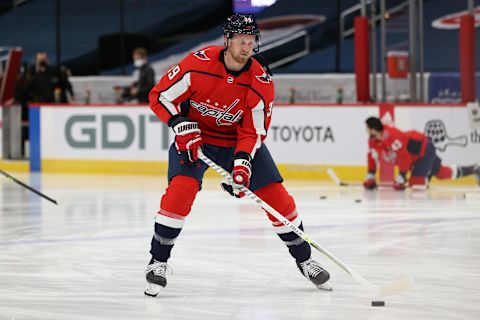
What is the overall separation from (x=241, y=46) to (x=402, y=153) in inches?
274

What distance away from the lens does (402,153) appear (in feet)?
39.8

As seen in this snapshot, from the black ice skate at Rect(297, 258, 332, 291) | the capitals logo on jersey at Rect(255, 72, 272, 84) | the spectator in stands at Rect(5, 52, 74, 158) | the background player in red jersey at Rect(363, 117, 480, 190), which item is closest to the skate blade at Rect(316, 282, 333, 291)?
the black ice skate at Rect(297, 258, 332, 291)

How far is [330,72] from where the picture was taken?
18297mm

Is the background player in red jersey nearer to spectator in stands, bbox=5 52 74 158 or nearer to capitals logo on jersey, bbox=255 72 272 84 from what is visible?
spectator in stands, bbox=5 52 74 158

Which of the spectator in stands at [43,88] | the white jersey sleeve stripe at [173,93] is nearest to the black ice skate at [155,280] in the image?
the white jersey sleeve stripe at [173,93]

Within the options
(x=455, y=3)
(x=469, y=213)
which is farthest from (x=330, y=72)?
(x=469, y=213)

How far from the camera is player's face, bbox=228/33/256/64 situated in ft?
17.7

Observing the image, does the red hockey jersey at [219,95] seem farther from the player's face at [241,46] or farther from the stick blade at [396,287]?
the stick blade at [396,287]

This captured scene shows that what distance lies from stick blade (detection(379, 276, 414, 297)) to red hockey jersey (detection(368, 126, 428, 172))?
21.8ft

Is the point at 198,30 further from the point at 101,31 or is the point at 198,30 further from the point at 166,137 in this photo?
the point at 166,137

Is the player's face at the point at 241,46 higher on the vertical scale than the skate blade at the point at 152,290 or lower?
higher

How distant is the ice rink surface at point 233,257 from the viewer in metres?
5.11

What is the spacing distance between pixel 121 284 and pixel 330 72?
42.0ft

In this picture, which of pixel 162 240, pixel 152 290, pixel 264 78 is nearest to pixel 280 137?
pixel 264 78
